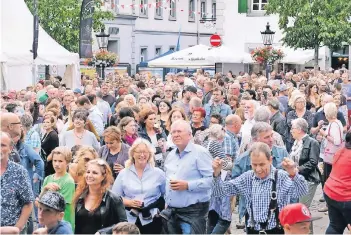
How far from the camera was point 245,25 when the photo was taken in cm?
5312

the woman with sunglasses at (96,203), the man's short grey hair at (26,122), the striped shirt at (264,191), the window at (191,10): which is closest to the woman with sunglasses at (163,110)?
the man's short grey hair at (26,122)

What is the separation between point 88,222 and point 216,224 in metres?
3.07

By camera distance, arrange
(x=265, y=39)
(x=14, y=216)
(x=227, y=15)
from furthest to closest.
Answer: (x=227, y=15)
(x=265, y=39)
(x=14, y=216)

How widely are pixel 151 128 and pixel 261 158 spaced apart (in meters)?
4.72

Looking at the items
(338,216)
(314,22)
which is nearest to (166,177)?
(338,216)

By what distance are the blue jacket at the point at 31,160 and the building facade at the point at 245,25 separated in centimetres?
4034

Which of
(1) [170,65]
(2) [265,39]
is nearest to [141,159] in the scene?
(2) [265,39]

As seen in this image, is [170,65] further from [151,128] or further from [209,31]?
[151,128]

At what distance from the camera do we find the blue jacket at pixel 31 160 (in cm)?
1144

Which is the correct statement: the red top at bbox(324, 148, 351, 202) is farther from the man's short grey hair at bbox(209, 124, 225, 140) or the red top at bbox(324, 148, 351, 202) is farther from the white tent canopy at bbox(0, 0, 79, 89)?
the white tent canopy at bbox(0, 0, 79, 89)

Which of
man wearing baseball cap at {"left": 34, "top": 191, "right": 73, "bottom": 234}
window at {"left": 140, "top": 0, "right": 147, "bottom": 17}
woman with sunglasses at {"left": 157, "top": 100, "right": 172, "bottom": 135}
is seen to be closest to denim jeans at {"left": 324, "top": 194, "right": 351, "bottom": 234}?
man wearing baseball cap at {"left": 34, "top": 191, "right": 73, "bottom": 234}

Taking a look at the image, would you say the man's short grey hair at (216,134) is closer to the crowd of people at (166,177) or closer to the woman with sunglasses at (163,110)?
the crowd of people at (166,177)

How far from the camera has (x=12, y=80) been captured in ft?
87.6

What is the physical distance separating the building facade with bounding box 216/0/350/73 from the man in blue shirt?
4164cm
